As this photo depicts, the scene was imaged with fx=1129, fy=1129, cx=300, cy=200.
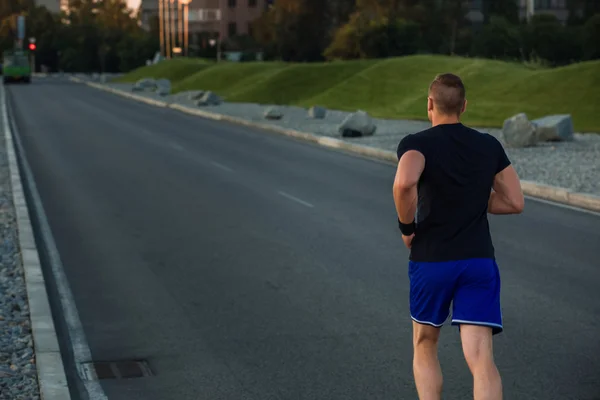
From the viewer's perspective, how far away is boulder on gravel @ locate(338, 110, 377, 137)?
31.7 meters

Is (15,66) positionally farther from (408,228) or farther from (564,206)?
(408,228)

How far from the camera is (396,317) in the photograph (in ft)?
30.9

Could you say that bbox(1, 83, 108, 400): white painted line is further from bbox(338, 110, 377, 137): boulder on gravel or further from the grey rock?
bbox(338, 110, 377, 137): boulder on gravel

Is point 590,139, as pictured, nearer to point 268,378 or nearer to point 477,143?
point 268,378

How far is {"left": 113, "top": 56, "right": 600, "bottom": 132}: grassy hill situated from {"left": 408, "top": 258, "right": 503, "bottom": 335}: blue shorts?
2647 centimetres

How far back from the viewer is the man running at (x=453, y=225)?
5.19 m

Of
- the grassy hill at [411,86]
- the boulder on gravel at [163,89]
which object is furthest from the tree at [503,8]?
the boulder on gravel at [163,89]

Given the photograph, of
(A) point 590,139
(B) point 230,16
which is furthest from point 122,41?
(A) point 590,139

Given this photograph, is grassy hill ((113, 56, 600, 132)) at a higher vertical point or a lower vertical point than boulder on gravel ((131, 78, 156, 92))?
higher

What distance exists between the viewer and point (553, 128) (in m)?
26.8

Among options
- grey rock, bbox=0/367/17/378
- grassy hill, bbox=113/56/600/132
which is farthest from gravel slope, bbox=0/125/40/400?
grassy hill, bbox=113/56/600/132

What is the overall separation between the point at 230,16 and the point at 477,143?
150 m

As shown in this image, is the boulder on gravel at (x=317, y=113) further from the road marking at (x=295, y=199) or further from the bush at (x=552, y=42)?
the road marking at (x=295, y=199)

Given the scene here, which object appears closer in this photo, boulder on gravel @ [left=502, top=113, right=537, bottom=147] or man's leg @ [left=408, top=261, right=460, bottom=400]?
man's leg @ [left=408, top=261, right=460, bottom=400]
